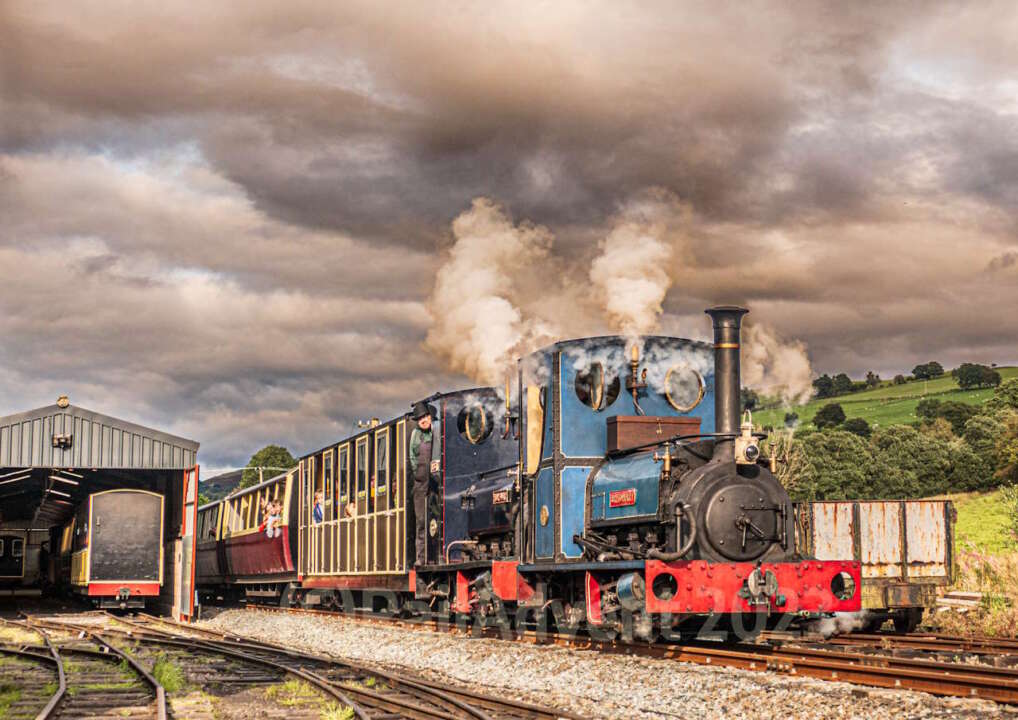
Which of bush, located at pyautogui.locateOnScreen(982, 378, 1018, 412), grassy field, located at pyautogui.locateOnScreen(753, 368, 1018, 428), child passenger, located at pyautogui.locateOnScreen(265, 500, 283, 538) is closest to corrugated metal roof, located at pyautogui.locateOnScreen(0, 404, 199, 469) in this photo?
child passenger, located at pyautogui.locateOnScreen(265, 500, 283, 538)

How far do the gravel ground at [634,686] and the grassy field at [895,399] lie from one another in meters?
67.5

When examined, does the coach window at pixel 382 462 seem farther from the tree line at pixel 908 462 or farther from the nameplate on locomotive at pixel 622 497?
the tree line at pixel 908 462

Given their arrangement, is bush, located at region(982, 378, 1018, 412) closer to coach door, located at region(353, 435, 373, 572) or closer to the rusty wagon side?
the rusty wagon side

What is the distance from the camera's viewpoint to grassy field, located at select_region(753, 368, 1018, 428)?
83812mm

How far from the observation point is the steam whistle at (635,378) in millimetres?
13062

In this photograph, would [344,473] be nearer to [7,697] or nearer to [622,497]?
[622,497]

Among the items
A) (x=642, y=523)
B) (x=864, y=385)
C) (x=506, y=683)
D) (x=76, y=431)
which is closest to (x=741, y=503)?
(x=642, y=523)

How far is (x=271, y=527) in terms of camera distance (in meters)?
26.9

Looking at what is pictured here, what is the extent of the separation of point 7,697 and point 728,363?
791 centimetres

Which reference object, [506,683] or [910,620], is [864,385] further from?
[506,683]

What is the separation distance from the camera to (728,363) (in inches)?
474

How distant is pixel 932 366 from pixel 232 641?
9058 centimetres

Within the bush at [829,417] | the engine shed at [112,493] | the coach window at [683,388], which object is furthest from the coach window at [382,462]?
the bush at [829,417]

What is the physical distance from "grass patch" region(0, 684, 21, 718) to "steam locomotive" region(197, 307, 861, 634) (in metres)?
5.48
